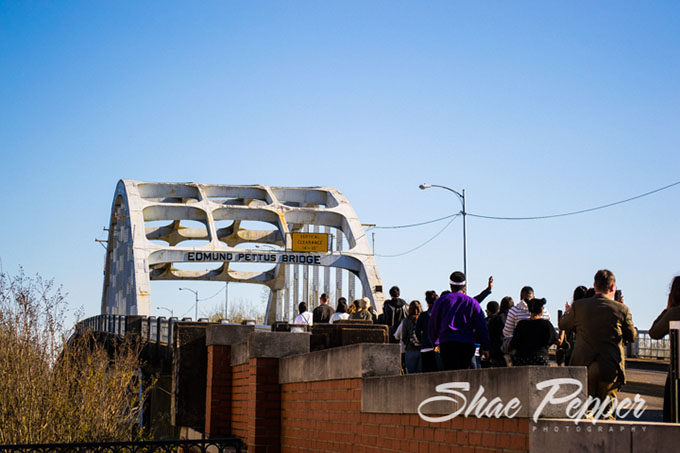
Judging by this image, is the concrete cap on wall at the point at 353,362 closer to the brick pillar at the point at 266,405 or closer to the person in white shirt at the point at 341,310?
the brick pillar at the point at 266,405

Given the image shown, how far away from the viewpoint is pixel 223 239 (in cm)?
7512

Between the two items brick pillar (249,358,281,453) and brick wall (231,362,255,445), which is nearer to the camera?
brick pillar (249,358,281,453)

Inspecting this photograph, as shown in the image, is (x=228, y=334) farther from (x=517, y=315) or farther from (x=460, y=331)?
(x=460, y=331)

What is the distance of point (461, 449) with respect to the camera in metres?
7.07

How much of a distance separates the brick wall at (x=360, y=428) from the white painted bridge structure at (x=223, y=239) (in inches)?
1393

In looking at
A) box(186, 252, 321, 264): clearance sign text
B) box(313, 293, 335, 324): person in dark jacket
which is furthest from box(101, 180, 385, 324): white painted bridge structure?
box(313, 293, 335, 324): person in dark jacket

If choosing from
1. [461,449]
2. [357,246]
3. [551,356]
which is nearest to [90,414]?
[461,449]

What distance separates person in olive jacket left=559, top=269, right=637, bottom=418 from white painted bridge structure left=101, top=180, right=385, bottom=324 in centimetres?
3798

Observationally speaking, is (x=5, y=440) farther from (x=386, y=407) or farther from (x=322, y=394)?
(x=386, y=407)

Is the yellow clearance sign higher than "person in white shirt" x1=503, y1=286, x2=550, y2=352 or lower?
higher

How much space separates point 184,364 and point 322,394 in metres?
4.95

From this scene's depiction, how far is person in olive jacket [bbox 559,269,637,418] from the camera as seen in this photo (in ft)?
27.1

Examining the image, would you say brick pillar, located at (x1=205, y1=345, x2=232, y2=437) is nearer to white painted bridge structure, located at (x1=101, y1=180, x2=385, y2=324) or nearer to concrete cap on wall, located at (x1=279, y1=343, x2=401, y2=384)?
concrete cap on wall, located at (x1=279, y1=343, x2=401, y2=384)

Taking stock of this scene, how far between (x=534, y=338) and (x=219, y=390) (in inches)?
194
